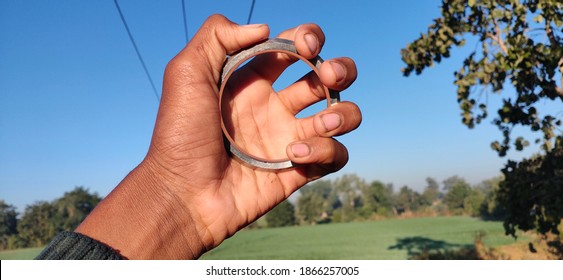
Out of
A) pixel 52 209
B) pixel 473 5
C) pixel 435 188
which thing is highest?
pixel 473 5

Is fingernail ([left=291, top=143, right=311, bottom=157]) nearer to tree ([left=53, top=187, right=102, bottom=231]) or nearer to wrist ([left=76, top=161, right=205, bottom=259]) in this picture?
wrist ([left=76, top=161, right=205, bottom=259])

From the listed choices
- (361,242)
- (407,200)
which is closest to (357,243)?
(361,242)

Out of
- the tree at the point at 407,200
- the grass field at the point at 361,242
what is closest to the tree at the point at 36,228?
the grass field at the point at 361,242

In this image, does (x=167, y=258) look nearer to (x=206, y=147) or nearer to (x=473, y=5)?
(x=206, y=147)

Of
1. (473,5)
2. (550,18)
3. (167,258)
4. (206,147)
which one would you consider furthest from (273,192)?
(473,5)

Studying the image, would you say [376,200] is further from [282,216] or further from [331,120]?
[331,120]

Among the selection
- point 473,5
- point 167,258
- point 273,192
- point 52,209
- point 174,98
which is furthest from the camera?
point 52,209

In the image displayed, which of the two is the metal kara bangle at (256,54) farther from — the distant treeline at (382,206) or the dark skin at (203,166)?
the distant treeline at (382,206)

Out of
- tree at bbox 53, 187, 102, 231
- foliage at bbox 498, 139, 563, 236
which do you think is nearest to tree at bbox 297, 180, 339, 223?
tree at bbox 53, 187, 102, 231
